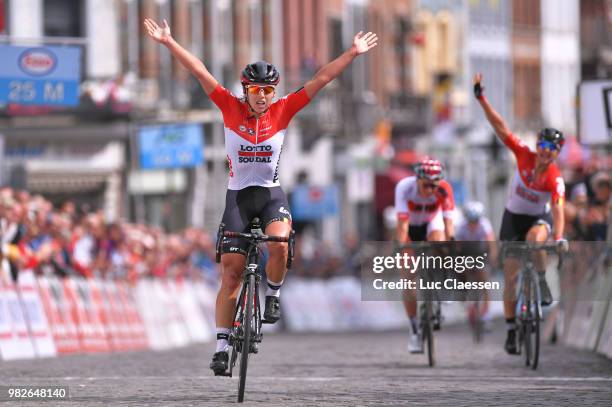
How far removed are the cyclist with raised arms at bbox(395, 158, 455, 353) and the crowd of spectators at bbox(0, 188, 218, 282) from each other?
4.84 meters

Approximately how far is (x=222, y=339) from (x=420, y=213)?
6.07 m

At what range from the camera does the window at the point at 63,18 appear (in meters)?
48.2

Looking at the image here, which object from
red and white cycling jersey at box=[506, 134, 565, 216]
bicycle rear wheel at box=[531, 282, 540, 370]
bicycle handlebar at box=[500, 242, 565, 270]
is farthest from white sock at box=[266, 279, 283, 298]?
red and white cycling jersey at box=[506, 134, 565, 216]

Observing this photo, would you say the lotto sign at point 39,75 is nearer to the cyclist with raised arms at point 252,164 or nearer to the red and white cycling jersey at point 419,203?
the red and white cycling jersey at point 419,203

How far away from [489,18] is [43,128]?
34863mm

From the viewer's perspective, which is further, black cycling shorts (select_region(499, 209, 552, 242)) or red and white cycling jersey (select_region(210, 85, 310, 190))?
black cycling shorts (select_region(499, 209, 552, 242))

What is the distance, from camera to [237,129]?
15797 millimetres

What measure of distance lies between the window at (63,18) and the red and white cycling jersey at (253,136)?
32810 millimetres

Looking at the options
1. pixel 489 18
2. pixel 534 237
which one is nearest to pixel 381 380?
pixel 534 237

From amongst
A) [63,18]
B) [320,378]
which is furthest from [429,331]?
[63,18]

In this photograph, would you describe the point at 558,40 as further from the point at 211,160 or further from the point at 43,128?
the point at 43,128

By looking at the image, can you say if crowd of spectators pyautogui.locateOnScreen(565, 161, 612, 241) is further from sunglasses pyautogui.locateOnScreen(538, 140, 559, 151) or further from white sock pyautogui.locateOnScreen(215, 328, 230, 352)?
white sock pyautogui.locateOnScreen(215, 328, 230, 352)

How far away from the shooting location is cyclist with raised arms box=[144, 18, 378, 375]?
15648 mm

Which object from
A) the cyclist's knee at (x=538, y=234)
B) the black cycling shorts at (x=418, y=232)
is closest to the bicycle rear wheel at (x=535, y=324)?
the cyclist's knee at (x=538, y=234)
